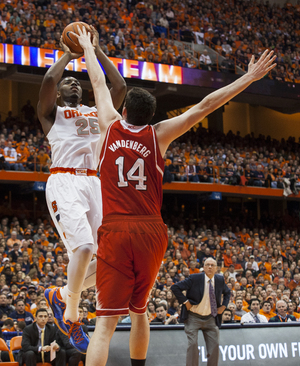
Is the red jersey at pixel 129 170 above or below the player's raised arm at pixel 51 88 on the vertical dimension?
below

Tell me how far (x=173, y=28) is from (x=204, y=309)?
62.4 feet

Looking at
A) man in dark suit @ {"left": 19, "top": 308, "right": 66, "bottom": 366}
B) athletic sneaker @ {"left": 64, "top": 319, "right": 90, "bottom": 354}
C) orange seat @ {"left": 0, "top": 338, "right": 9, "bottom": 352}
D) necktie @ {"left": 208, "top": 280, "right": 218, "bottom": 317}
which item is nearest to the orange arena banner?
man in dark suit @ {"left": 19, "top": 308, "right": 66, "bottom": 366}

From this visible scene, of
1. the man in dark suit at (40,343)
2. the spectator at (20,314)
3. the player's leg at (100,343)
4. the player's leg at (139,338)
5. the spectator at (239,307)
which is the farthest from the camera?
the spectator at (239,307)

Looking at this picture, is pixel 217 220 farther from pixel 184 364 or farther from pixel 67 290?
pixel 67 290

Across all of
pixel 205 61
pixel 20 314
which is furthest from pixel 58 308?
pixel 205 61

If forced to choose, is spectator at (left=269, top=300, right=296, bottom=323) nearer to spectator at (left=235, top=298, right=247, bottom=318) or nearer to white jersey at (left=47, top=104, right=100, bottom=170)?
spectator at (left=235, top=298, right=247, bottom=318)

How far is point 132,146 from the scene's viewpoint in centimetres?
363

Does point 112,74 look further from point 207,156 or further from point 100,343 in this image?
point 207,156

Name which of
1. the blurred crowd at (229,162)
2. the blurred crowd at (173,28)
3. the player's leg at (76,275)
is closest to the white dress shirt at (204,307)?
the player's leg at (76,275)

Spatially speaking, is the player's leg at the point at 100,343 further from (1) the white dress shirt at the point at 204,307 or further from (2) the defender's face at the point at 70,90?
(1) the white dress shirt at the point at 204,307

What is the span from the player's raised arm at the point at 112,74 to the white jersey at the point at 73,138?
0.34m

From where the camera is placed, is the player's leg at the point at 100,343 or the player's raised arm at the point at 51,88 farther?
the player's raised arm at the point at 51,88

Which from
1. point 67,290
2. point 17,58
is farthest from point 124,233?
point 17,58

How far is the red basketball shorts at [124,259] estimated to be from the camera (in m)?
3.55
